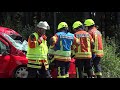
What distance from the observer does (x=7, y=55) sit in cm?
1134

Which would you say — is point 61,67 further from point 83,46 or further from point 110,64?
point 110,64

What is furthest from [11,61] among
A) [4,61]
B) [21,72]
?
[21,72]

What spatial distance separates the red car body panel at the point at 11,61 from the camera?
11242 mm

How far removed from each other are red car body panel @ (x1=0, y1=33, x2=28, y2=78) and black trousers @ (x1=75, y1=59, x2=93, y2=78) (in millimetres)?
1455

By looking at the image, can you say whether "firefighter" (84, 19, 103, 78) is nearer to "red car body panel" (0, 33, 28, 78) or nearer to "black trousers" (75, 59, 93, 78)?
"black trousers" (75, 59, 93, 78)

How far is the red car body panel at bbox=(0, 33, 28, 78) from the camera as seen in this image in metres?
11.2

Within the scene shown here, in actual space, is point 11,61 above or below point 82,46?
below

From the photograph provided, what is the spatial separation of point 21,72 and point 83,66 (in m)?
1.71

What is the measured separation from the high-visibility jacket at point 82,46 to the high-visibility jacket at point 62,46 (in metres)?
0.52

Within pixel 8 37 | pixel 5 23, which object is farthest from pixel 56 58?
pixel 5 23

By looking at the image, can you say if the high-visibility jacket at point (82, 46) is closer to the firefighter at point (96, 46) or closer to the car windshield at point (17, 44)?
the firefighter at point (96, 46)

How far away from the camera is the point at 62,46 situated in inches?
416

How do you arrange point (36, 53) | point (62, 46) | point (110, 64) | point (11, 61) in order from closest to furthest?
point (36, 53)
point (62, 46)
point (11, 61)
point (110, 64)
